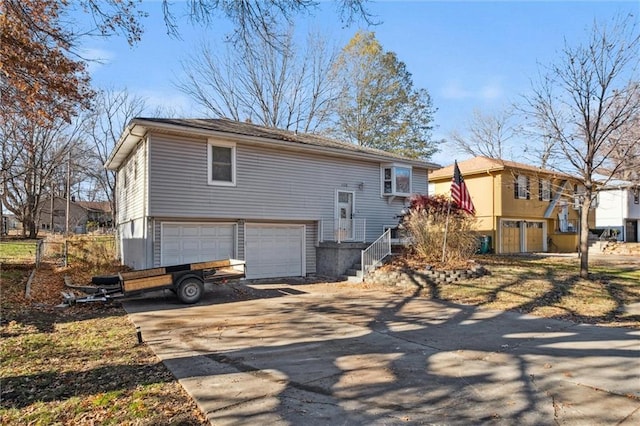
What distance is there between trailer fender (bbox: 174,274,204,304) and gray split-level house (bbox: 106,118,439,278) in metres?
2.77

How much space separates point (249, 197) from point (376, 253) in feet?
15.7

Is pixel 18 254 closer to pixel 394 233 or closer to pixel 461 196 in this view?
pixel 394 233

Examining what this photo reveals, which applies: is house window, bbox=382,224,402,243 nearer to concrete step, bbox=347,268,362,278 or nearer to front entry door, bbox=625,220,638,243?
concrete step, bbox=347,268,362,278

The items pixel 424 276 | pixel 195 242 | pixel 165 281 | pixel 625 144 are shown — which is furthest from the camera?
Answer: pixel 195 242

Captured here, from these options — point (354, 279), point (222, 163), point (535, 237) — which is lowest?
point (354, 279)

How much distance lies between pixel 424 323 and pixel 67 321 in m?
6.78

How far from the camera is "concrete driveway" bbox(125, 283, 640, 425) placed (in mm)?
3719

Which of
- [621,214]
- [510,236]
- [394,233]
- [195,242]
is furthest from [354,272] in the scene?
[621,214]

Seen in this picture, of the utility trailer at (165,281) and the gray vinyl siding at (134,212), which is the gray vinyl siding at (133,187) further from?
the utility trailer at (165,281)

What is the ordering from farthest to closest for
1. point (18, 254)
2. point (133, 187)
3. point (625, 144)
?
1. point (18, 254)
2. point (133, 187)
3. point (625, 144)

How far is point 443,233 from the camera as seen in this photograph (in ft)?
42.6

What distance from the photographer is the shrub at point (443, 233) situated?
12.9m

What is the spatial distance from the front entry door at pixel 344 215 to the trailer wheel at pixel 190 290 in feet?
21.0

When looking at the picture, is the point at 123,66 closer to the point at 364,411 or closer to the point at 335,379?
the point at 335,379
